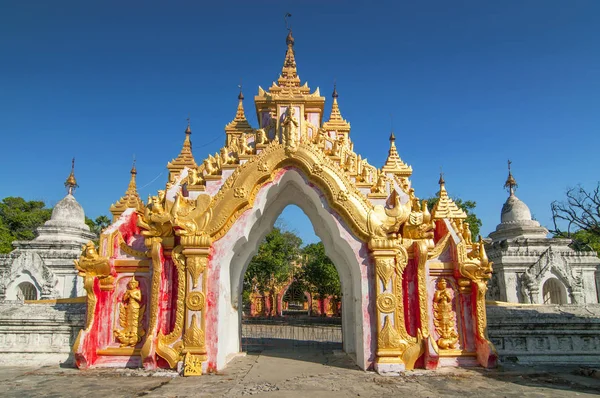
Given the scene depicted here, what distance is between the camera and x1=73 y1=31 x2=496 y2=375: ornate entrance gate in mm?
11953

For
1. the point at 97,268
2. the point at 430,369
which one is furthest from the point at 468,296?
the point at 97,268

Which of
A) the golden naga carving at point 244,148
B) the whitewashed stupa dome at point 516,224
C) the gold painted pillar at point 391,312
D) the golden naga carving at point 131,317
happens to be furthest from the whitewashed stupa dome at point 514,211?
the golden naga carving at point 131,317

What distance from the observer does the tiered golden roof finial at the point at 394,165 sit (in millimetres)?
19094

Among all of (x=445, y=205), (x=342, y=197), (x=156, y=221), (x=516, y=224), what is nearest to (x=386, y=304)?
(x=342, y=197)

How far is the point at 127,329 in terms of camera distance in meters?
12.7

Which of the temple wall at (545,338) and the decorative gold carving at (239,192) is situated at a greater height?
the decorative gold carving at (239,192)

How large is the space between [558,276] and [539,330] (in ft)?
52.2

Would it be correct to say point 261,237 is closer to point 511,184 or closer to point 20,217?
point 511,184

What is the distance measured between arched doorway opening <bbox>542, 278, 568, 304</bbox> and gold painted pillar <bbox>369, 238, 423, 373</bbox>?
64.3ft

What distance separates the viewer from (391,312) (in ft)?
39.2

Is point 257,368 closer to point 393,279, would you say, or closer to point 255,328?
point 393,279

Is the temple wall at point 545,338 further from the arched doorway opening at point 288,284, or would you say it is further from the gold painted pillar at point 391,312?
the arched doorway opening at point 288,284

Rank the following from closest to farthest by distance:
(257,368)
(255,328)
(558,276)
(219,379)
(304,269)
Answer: (219,379) → (257,368) → (558,276) → (255,328) → (304,269)

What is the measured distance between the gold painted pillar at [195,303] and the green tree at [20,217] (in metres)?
37.7
